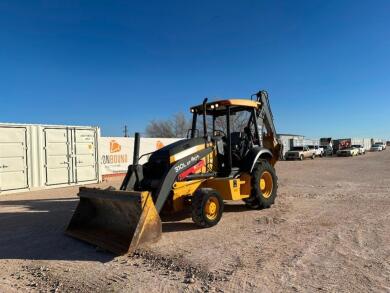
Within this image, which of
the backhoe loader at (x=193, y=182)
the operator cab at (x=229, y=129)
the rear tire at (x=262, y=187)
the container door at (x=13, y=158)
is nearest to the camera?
the backhoe loader at (x=193, y=182)

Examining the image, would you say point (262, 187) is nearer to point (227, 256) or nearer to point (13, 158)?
point (227, 256)

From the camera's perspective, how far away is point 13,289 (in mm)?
4586

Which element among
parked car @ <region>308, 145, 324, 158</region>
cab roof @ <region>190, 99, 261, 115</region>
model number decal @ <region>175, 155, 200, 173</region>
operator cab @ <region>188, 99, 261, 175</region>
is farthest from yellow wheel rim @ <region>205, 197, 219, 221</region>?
parked car @ <region>308, 145, 324, 158</region>

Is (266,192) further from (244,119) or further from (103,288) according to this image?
(103,288)

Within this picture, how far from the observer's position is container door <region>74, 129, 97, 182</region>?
16.7 m

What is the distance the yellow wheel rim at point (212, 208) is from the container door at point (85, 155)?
10762 millimetres

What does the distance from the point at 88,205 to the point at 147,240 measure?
183cm

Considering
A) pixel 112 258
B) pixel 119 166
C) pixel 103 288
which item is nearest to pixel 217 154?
pixel 112 258

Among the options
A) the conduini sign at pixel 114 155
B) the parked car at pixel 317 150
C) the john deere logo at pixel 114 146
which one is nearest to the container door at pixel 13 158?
the conduini sign at pixel 114 155

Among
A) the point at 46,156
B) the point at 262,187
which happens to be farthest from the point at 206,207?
the point at 46,156

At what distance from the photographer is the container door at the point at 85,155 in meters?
16.7

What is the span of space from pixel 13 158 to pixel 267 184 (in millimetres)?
10049

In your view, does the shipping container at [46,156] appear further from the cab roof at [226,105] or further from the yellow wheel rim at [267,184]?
the yellow wheel rim at [267,184]

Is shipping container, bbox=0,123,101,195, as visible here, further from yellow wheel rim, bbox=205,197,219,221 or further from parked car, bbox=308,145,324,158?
parked car, bbox=308,145,324,158
